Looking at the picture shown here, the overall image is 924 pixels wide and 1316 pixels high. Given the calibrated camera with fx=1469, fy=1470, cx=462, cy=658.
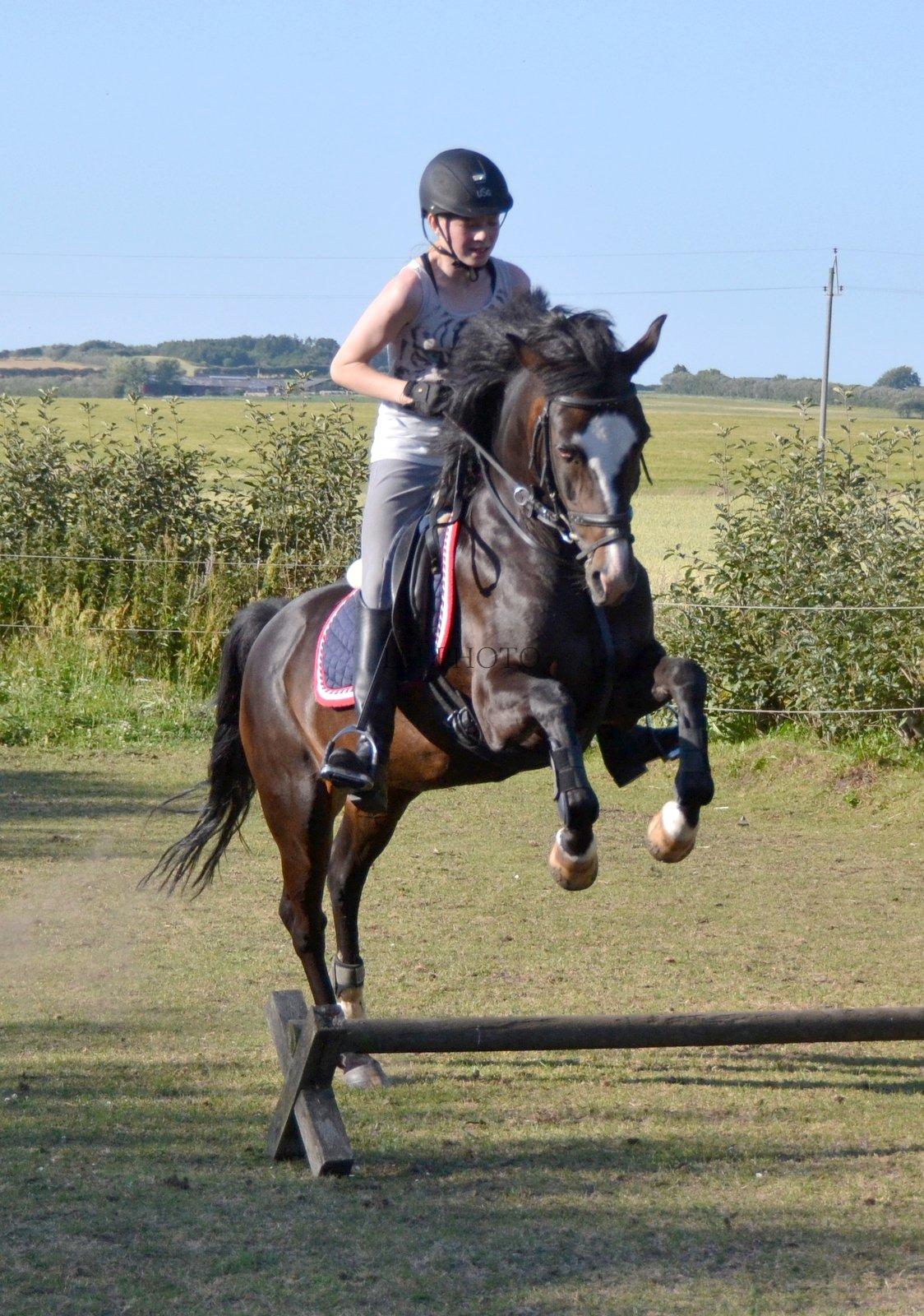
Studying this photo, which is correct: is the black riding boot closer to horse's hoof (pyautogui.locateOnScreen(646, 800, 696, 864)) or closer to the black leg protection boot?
the black leg protection boot

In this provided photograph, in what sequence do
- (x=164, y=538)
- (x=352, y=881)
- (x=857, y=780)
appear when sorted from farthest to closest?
(x=164, y=538)
(x=857, y=780)
(x=352, y=881)

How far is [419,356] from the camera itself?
538cm

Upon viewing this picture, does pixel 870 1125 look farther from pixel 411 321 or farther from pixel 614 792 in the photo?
pixel 614 792

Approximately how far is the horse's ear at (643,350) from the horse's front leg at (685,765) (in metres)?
0.95

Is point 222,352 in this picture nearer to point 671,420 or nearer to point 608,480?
point 671,420

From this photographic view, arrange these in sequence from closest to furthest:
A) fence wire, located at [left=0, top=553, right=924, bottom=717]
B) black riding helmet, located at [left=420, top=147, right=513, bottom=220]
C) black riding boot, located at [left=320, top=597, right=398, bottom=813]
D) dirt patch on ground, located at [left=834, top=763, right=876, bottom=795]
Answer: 1. black riding helmet, located at [left=420, top=147, right=513, bottom=220]
2. black riding boot, located at [left=320, top=597, right=398, bottom=813]
3. dirt patch on ground, located at [left=834, top=763, right=876, bottom=795]
4. fence wire, located at [left=0, top=553, right=924, bottom=717]

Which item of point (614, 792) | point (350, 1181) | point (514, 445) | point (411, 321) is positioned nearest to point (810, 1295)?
point (350, 1181)

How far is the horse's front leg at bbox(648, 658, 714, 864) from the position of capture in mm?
4641

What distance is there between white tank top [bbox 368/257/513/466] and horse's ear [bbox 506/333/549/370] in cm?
54

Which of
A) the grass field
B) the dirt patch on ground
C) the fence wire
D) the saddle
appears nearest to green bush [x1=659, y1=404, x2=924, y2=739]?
the fence wire

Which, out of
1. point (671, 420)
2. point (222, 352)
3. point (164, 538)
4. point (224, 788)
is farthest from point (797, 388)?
point (224, 788)

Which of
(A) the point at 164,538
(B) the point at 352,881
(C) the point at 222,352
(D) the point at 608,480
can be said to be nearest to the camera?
(D) the point at 608,480

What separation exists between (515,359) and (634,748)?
4.53 ft

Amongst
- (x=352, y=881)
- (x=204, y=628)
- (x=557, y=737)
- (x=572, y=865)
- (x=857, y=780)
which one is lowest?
(x=857, y=780)
